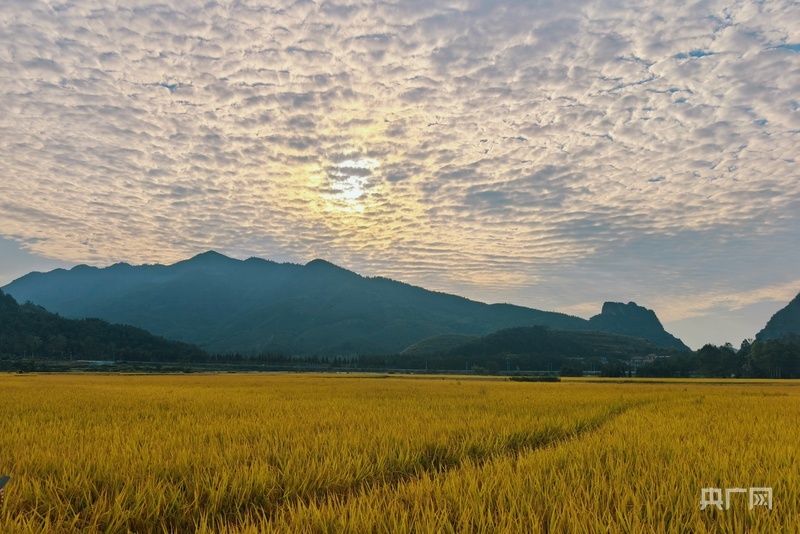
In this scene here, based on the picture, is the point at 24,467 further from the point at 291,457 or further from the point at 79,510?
the point at 291,457

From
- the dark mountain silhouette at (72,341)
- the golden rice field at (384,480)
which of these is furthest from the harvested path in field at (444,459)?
the dark mountain silhouette at (72,341)

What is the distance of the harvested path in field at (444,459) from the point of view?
5105 mm

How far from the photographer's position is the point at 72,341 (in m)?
175

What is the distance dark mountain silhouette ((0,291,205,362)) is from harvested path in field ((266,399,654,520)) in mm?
179208

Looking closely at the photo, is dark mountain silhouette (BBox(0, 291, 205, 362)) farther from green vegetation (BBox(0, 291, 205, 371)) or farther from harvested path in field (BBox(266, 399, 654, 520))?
harvested path in field (BBox(266, 399, 654, 520))

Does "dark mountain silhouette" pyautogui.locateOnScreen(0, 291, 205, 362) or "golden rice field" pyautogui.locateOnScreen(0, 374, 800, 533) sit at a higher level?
"golden rice field" pyautogui.locateOnScreen(0, 374, 800, 533)

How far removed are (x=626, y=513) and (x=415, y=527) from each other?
1738 mm

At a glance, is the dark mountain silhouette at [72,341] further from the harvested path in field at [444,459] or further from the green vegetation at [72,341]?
the harvested path in field at [444,459]

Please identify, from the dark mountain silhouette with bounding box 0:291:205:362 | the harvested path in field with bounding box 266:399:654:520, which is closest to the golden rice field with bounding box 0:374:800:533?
the harvested path in field with bounding box 266:399:654:520

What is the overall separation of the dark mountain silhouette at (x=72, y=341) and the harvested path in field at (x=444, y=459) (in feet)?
588

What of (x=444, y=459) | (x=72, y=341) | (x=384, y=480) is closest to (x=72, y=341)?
(x=72, y=341)

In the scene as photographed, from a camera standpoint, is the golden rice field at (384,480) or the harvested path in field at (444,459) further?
the harvested path in field at (444,459)

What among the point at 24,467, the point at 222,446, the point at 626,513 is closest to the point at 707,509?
the point at 626,513

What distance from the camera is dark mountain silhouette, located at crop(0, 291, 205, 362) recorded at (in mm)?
164500
